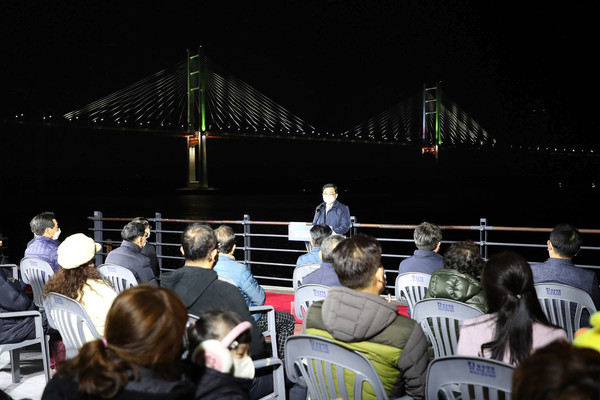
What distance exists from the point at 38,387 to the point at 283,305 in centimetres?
268

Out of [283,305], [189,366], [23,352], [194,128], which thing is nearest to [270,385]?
[189,366]

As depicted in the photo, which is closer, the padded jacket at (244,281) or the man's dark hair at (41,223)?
the padded jacket at (244,281)

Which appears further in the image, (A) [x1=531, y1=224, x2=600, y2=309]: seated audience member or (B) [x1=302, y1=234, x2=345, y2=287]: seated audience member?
(B) [x1=302, y1=234, x2=345, y2=287]: seated audience member

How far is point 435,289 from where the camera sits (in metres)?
2.53

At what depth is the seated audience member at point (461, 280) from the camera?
245cm

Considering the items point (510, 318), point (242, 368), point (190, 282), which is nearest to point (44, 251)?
point (190, 282)

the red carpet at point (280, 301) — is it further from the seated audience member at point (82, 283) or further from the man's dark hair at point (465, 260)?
the seated audience member at point (82, 283)

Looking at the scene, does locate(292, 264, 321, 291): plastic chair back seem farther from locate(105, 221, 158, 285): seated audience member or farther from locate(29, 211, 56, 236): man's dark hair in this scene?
locate(29, 211, 56, 236): man's dark hair

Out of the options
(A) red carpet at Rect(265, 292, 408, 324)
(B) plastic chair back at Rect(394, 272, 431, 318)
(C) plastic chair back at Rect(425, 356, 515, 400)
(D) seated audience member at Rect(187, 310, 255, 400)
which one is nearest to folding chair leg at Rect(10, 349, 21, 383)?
(D) seated audience member at Rect(187, 310, 255, 400)

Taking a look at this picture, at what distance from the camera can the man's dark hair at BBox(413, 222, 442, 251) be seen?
3.39 metres

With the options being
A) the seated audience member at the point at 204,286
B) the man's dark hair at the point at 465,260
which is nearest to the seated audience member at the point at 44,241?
the seated audience member at the point at 204,286

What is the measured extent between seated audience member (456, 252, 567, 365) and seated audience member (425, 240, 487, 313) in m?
0.63

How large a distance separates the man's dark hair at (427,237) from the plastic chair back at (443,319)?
1.06 metres

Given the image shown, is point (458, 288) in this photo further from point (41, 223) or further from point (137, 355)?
point (41, 223)
